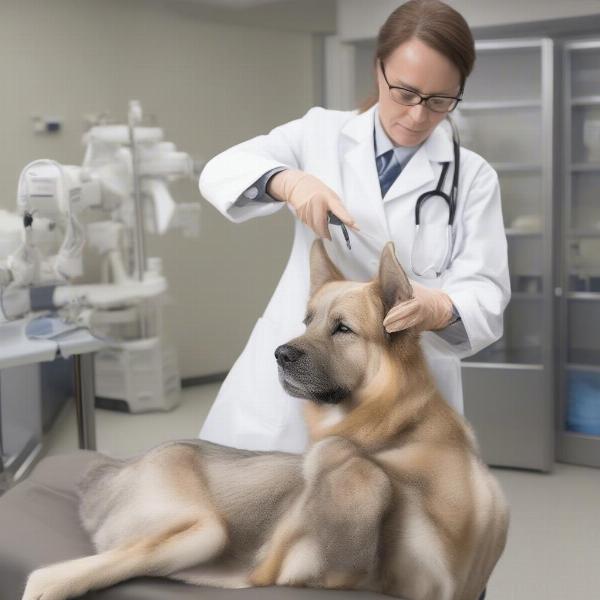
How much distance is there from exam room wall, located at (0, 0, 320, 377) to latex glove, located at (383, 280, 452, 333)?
3025 millimetres

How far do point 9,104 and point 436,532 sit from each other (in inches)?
129

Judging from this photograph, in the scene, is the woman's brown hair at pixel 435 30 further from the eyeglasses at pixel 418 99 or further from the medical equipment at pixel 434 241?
the medical equipment at pixel 434 241

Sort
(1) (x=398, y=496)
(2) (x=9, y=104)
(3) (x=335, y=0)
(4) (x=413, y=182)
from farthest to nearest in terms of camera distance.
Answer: (3) (x=335, y=0), (2) (x=9, y=104), (4) (x=413, y=182), (1) (x=398, y=496)

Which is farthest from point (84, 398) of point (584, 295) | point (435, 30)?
point (584, 295)

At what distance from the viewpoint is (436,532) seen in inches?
40.7

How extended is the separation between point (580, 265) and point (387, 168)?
290 cm

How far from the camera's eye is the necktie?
132 cm

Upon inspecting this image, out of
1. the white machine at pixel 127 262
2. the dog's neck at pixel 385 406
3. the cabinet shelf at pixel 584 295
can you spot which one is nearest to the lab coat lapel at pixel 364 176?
the dog's neck at pixel 385 406

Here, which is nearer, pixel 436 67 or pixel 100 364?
pixel 436 67

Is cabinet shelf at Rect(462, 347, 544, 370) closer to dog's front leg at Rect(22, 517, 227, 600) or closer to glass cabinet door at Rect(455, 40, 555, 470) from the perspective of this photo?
glass cabinet door at Rect(455, 40, 555, 470)

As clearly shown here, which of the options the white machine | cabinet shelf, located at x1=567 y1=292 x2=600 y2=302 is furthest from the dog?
cabinet shelf, located at x1=567 y1=292 x2=600 y2=302

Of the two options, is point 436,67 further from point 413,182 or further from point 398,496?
point 398,496

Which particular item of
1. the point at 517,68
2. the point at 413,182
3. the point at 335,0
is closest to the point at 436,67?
the point at 413,182

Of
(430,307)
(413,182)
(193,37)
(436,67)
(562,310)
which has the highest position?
(193,37)
